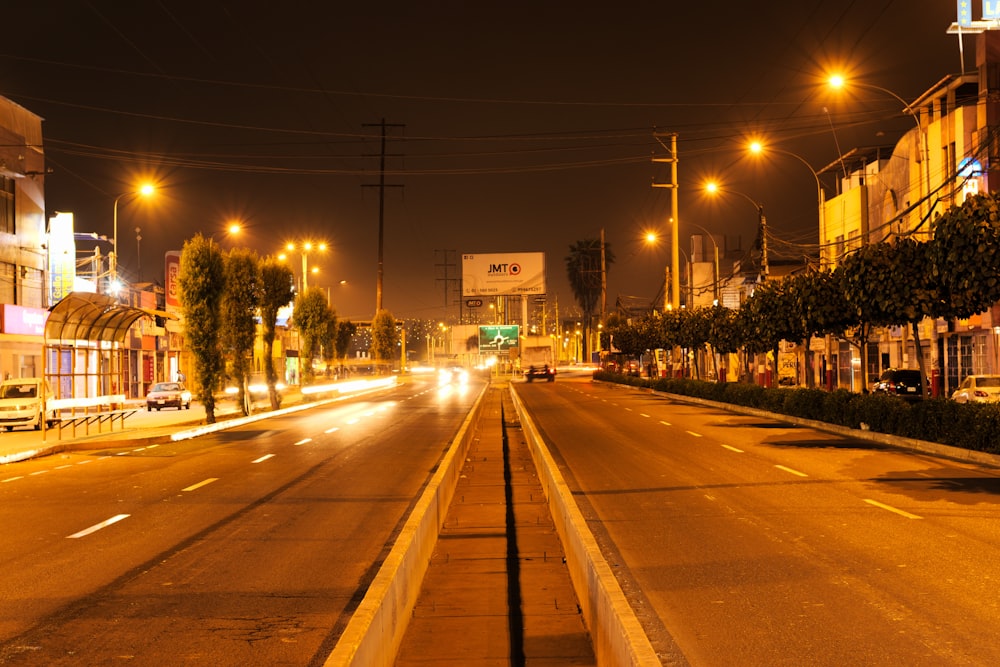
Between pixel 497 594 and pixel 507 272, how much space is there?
93320 millimetres

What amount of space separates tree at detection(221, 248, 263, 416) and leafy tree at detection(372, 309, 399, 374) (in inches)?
2504

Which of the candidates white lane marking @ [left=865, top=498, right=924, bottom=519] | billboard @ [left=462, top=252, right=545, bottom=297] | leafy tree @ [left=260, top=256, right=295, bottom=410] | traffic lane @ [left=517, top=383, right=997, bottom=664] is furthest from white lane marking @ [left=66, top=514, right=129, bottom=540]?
billboard @ [left=462, top=252, right=545, bottom=297]

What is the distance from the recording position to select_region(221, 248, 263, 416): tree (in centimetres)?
4172

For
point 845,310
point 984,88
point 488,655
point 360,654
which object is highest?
point 984,88

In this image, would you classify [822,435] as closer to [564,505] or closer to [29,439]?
[564,505]

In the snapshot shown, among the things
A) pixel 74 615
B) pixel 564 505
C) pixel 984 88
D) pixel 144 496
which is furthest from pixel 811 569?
pixel 984 88

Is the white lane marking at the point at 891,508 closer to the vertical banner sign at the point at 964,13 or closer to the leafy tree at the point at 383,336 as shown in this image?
the vertical banner sign at the point at 964,13

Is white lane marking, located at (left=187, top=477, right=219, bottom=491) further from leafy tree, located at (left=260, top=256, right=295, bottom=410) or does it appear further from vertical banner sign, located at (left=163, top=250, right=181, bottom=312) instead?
vertical banner sign, located at (left=163, top=250, right=181, bottom=312)

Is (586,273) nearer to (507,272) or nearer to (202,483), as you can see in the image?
(507,272)

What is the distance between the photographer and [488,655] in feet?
29.5

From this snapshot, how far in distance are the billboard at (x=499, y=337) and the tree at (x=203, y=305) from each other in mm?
64771

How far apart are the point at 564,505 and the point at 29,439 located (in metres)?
23.7

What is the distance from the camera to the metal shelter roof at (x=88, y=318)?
3006 centimetres

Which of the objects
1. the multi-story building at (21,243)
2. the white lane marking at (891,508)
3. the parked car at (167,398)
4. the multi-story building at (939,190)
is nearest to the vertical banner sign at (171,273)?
the parked car at (167,398)
